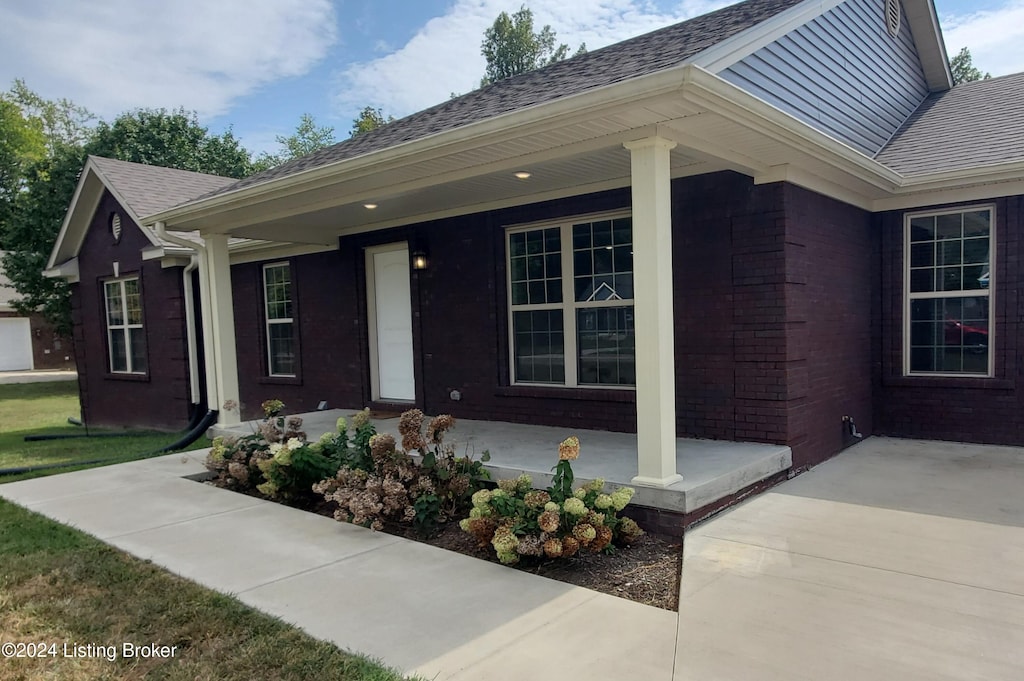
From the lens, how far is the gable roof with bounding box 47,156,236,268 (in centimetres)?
1183

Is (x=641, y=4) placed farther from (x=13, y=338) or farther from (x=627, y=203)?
(x=13, y=338)

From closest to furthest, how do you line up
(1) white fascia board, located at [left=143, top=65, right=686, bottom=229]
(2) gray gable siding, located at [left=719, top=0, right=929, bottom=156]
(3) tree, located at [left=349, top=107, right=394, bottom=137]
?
(1) white fascia board, located at [left=143, top=65, right=686, bottom=229]
(2) gray gable siding, located at [left=719, top=0, right=929, bottom=156]
(3) tree, located at [left=349, top=107, right=394, bottom=137]

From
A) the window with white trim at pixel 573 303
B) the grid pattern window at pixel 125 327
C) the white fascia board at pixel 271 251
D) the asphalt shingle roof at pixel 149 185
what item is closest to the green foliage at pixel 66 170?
the asphalt shingle roof at pixel 149 185

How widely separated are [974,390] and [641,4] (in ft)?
46.9

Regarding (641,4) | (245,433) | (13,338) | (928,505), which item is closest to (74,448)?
(245,433)

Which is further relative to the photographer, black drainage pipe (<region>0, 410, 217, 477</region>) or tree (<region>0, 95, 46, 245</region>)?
tree (<region>0, 95, 46, 245</region>)

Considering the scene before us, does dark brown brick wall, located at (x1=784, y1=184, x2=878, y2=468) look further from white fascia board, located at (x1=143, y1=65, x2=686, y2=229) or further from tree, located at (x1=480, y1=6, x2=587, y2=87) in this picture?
tree, located at (x1=480, y1=6, x2=587, y2=87)

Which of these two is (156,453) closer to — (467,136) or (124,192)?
(124,192)

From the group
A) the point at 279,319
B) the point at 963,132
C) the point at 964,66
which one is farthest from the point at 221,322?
the point at 964,66

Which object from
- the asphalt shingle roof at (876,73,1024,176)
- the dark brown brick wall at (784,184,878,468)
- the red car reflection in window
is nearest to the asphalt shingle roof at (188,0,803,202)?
the dark brown brick wall at (784,184,878,468)

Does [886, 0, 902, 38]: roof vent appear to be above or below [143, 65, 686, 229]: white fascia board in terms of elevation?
above

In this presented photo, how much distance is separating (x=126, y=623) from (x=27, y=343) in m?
37.7

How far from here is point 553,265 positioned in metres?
7.37

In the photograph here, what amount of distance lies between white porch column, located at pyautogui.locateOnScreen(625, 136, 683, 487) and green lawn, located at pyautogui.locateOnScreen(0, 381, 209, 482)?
22.7 feet
